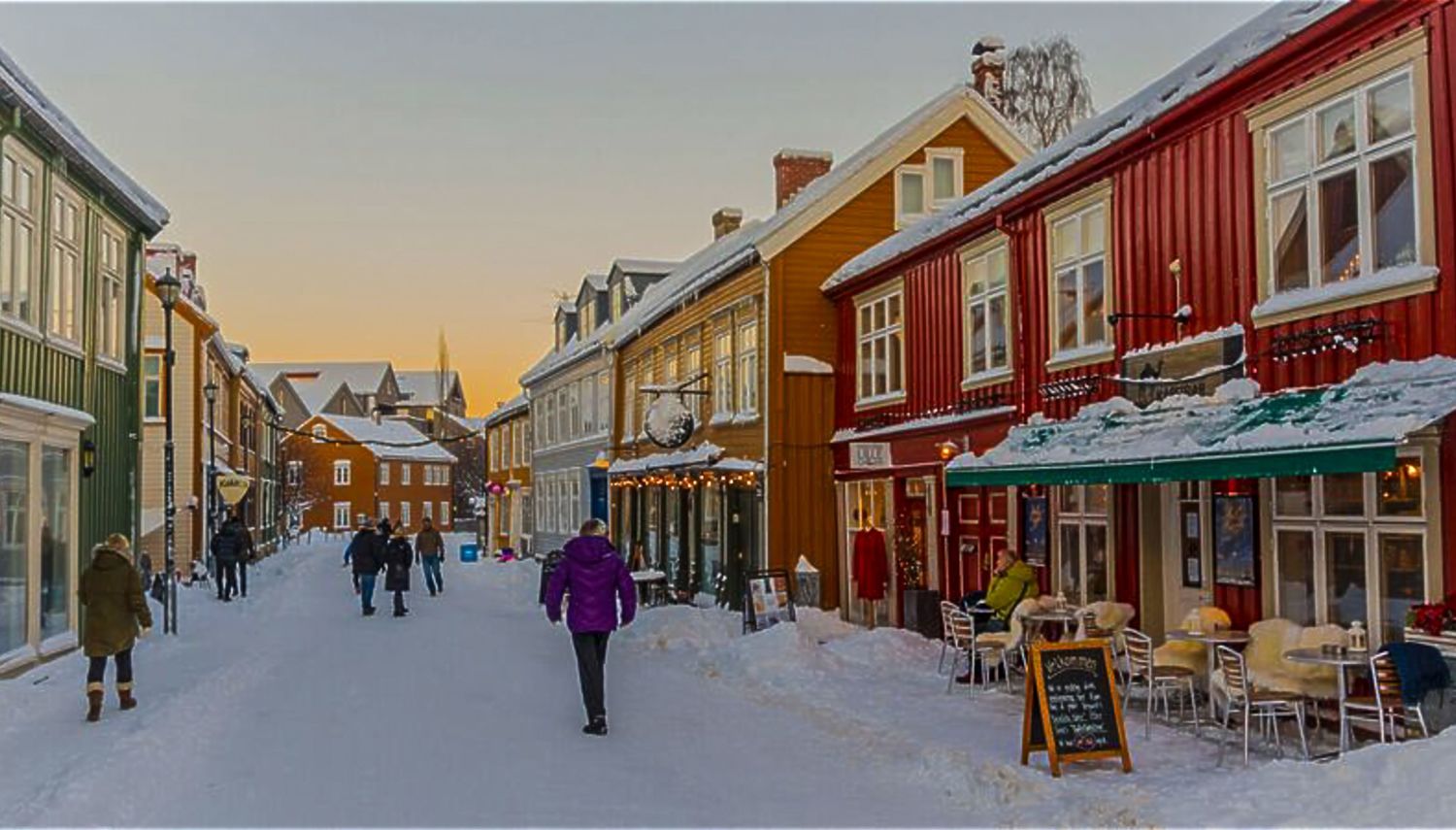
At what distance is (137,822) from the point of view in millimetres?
7918

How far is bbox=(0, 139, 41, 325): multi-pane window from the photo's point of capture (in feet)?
44.6

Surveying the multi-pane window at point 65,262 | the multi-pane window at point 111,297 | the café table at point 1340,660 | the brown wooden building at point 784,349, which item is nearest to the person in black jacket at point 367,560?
the brown wooden building at point 784,349

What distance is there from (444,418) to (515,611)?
80088mm

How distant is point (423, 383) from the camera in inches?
4788

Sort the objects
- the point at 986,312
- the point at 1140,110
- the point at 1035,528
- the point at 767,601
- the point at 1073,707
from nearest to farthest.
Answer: the point at 1073,707, the point at 1140,110, the point at 1035,528, the point at 986,312, the point at 767,601

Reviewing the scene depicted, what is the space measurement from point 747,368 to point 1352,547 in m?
12.9

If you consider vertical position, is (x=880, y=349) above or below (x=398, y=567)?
above

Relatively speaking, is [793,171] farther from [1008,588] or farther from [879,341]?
[1008,588]

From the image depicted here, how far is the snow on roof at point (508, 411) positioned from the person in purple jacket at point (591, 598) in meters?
34.9

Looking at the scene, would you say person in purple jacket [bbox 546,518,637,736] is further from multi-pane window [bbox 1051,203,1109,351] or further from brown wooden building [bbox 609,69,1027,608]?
brown wooden building [bbox 609,69,1027,608]

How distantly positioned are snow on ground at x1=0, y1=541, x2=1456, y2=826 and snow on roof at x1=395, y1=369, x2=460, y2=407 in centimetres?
10417

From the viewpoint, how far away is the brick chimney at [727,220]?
3338 centimetres

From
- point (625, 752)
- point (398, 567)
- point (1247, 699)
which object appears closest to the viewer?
point (1247, 699)

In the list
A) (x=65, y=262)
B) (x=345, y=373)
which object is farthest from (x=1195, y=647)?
(x=345, y=373)
